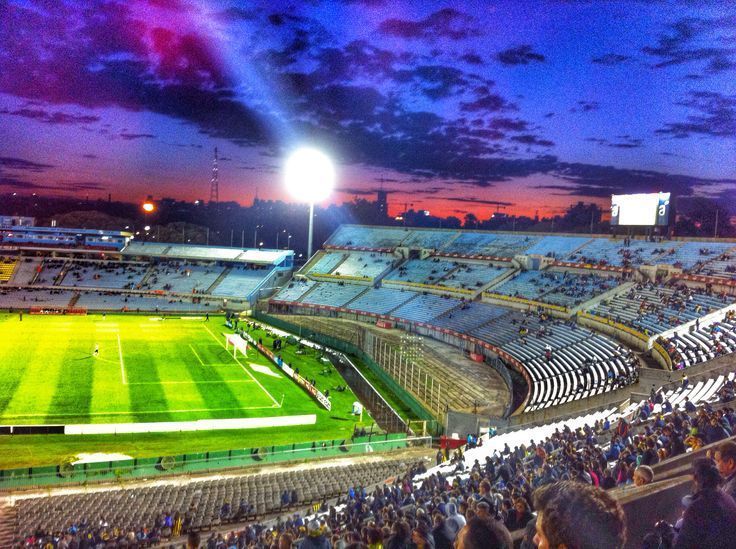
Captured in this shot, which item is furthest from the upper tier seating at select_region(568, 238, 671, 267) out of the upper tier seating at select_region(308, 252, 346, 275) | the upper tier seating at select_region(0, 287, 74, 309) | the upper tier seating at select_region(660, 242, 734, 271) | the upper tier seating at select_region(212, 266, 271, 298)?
the upper tier seating at select_region(0, 287, 74, 309)

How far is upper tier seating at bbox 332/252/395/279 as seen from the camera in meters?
70.7

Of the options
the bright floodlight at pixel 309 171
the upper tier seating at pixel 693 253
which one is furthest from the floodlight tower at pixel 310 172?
the upper tier seating at pixel 693 253

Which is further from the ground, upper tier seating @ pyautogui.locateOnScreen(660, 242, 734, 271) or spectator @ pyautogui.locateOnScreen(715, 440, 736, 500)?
upper tier seating @ pyautogui.locateOnScreen(660, 242, 734, 271)

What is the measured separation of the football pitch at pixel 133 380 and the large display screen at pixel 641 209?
1072 inches

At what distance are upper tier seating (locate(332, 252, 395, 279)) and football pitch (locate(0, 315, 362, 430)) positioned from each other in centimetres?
2336

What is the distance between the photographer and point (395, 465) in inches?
869

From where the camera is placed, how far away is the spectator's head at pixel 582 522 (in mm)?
2871

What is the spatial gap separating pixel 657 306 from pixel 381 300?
3016cm

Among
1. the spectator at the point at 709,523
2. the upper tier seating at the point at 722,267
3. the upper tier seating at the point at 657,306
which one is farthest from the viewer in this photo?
the upper tier seating at the point at 722,267

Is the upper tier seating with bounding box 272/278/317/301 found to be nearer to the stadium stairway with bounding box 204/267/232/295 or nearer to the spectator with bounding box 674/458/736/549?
the stadium stairway with bounding box 204/267/232/295

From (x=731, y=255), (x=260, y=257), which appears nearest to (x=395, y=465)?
(x=731, y=255)

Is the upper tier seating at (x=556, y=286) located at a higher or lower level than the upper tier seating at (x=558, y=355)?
higher

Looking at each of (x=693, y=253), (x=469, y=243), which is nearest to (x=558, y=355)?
(x=693, y=253)

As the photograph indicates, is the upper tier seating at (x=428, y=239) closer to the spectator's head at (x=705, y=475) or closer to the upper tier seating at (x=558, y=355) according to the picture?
the upper tier seating at (x=558, y=355)
